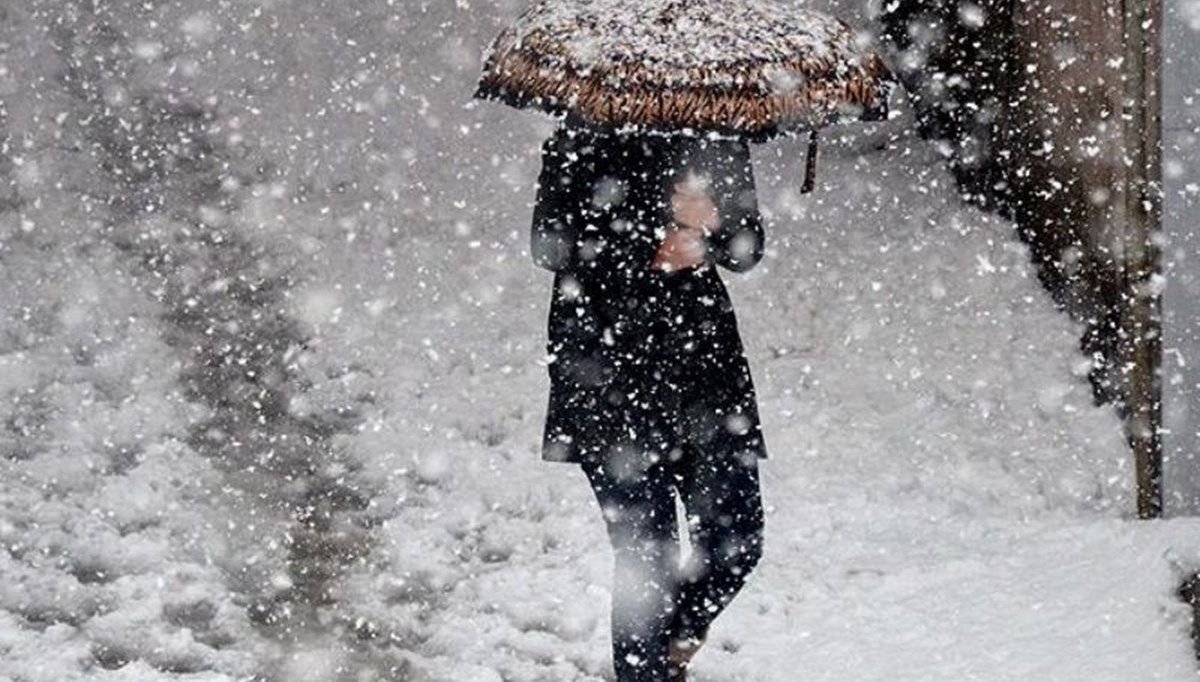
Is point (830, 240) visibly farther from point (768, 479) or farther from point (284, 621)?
point (284, 621)

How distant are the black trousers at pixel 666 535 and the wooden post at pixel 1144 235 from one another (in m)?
2.18

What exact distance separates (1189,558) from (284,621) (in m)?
3.03

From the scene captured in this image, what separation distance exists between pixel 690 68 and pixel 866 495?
2949mm

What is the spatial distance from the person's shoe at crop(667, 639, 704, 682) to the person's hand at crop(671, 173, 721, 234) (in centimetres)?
118

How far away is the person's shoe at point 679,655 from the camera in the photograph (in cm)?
448

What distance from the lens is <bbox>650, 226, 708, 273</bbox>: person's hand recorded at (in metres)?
4.05

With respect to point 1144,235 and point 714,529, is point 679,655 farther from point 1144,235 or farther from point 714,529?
point 1144,235

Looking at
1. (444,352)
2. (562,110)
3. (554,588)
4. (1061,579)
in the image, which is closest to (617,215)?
(562,110)

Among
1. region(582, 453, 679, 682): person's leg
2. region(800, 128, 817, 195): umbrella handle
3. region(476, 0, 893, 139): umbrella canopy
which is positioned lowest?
region(582, 453, 679, 682): person's leg

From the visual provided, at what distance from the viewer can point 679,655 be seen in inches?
177

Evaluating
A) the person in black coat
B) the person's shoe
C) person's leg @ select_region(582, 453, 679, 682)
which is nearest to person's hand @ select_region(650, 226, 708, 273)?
the person in black coat

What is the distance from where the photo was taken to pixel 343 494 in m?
6.48

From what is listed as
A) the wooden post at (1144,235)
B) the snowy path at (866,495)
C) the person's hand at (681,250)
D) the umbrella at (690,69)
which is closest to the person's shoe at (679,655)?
the snowy path at (866,495)

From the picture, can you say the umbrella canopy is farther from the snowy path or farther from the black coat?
the snowy path
